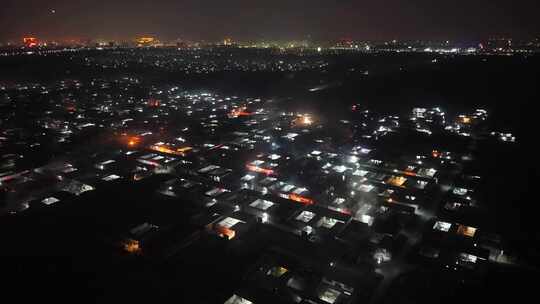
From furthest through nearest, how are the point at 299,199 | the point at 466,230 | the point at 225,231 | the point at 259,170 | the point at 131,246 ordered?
the point at 259,170, the point at 299,199, the point at 466,230, the point at 225,231, the point at 131,246

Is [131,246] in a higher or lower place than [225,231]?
lower

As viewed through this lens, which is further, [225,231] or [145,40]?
[145,40]

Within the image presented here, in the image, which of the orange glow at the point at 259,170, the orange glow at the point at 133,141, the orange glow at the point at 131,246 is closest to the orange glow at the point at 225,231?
the orange glow at the point at 131,246

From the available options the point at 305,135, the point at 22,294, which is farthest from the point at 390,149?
the point at 22,294

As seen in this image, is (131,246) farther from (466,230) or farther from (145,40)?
(145,40)

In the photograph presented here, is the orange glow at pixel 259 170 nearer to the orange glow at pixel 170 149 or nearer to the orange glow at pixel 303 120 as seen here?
the orange glow at pixel 170 149

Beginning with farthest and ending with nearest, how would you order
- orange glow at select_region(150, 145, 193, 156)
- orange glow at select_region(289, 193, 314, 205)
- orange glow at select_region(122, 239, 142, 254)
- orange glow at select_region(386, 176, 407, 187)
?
1. orange glow at select_region(150, 145, 193, 156)
2. orange glow at select_region(386, 176, 407, 187)
3. orange glow at select_region(289, 193, 314, 205)
4. orange glow at select_region(122, 239, 142, 254)

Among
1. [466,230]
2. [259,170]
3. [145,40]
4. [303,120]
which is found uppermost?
[145,40]

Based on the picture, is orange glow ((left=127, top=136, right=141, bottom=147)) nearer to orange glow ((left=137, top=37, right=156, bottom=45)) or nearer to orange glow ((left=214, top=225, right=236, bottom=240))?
orange glow ((left=214, top=225, right=236, bottom=240))

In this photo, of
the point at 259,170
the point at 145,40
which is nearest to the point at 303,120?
the point at 259,170

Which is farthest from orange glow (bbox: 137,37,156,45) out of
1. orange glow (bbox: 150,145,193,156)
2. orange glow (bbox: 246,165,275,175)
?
orange glow (bbox: 246,165,275,175)

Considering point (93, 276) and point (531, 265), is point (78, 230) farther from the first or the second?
point (531, 265)
